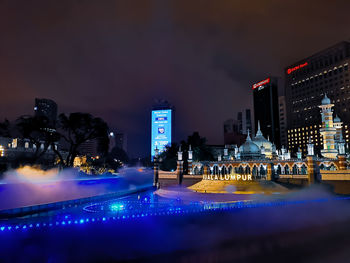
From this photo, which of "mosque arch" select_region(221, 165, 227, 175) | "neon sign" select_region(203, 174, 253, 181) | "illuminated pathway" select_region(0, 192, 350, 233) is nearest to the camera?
"illuminated pathway" select_region(0, 192, 350, 233)

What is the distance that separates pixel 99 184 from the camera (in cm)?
5397

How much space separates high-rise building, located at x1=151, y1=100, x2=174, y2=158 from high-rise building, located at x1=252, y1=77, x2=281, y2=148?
51.3 metres

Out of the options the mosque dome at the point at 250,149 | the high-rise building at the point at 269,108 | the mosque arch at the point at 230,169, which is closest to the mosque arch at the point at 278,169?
the mosque arch at the point at 230,169

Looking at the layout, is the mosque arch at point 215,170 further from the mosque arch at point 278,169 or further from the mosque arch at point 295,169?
the mosque arch at point 295,169

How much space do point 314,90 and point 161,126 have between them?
65.8 meters

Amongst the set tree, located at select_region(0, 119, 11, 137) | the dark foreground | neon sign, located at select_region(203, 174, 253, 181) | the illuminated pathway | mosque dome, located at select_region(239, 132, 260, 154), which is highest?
tree, located at select_region(0, 119, 11, 137)

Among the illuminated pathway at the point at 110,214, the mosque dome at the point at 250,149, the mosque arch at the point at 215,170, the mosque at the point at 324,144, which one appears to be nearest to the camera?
the illuminated pathway at the point at 110,214

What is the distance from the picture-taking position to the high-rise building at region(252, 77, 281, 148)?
6107 inches

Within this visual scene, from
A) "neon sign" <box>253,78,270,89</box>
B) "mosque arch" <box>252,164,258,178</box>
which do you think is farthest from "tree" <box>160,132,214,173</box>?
"neon sign" <box>253,78,270,89</box>

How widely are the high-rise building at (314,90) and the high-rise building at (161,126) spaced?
52372 mm

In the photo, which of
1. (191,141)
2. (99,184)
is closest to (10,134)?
(99,184)

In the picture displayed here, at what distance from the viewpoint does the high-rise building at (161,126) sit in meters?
131

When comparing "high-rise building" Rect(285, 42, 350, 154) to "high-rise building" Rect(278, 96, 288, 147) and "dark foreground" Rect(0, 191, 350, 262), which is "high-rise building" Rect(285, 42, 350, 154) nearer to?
"high-rise building" Rect(278, 96, 288, 147)

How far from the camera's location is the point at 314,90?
115062 mm
